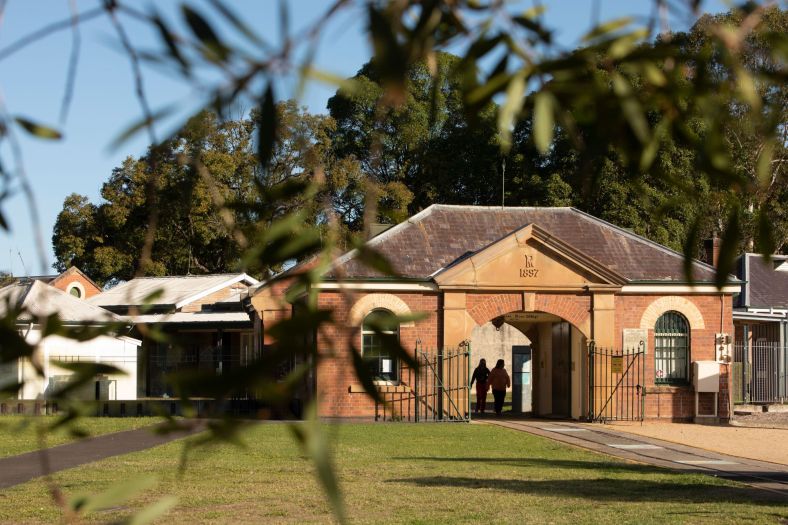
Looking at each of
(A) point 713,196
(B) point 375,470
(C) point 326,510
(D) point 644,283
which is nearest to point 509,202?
(D) point 644,283

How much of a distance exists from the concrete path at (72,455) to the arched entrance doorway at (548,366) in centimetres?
→ 1031

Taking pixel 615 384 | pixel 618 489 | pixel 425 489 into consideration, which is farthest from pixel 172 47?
pixel 615 384

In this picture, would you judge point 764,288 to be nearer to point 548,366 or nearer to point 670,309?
point 548,366

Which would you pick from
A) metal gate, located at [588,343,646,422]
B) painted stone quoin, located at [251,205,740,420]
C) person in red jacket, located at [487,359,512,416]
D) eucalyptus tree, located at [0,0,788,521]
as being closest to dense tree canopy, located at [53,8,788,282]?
eucalyptus tree, located at [0,0,788,521]

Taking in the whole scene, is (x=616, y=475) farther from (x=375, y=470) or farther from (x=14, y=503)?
(x=14, y=503)

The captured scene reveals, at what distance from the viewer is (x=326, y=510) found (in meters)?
12.0

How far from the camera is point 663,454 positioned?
1920 centimetres

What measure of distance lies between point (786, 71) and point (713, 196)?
0.78 m

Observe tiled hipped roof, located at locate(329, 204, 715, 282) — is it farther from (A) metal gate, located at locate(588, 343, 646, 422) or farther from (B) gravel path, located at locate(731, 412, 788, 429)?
(B) gravel path, located at locate(731, 412, 788, 429)

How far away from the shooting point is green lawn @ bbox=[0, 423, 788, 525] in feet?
37.7

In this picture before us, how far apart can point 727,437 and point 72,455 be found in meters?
12.6

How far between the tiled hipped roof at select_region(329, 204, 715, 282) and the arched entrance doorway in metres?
1.91

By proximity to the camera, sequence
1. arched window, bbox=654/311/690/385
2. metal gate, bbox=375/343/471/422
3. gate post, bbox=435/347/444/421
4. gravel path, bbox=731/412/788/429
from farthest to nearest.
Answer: arched window, bbox=654/311/690/385, gravel path, bbox=731/412/788/429, gate post, bbox=435/347/444/421, metal gate, bbox=375/343/471/422

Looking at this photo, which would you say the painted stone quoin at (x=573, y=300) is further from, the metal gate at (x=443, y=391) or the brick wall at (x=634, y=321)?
the metal gate at (x=443, y=391)
